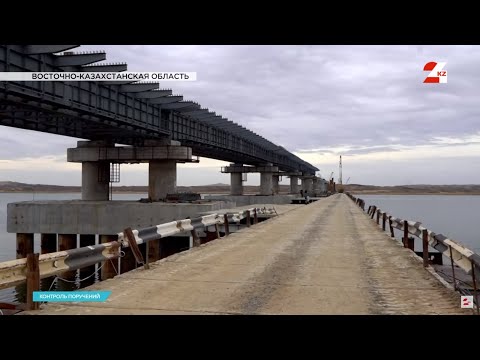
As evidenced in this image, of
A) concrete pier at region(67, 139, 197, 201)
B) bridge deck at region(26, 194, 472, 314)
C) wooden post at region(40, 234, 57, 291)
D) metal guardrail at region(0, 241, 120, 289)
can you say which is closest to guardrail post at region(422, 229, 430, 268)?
bridge deck at region(26, 194, 472, 314)

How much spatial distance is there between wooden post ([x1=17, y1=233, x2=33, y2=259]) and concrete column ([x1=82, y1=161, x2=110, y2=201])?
9.73 metres

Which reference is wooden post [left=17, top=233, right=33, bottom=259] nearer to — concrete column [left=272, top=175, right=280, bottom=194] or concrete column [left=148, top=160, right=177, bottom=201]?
concrete column [left=148, top=160, right=177, bottom=201]

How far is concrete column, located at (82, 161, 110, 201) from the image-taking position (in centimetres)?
4741

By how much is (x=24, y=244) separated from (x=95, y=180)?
1187cm

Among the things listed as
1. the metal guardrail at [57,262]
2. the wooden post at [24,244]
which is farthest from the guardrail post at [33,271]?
the wooden post at [24,244]

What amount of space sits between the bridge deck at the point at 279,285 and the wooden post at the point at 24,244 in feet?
90.3

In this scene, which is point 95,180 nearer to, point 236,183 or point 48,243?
point 48,243

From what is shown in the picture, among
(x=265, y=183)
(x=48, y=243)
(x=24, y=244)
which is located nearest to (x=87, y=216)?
(x=48, y=243)

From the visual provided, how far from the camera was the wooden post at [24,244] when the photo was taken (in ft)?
120

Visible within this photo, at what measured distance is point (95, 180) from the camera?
47688mm

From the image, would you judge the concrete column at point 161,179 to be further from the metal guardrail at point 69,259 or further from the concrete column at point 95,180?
the metal guardrail at point 69,259
